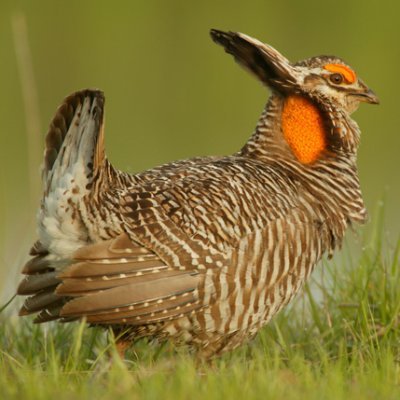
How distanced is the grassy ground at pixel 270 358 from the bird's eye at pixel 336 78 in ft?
2.85

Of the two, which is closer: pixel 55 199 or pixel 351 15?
pixel 55 199

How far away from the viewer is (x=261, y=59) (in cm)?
616

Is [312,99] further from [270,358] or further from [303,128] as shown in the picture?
[270,358]

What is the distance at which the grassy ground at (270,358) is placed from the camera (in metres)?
4.04

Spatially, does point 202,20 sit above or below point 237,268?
above

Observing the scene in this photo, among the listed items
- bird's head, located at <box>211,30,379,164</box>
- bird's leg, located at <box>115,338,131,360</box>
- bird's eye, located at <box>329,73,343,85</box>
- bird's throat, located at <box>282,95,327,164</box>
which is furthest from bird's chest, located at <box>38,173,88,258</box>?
bird's eye, located at <box>329,73,343,85</box>

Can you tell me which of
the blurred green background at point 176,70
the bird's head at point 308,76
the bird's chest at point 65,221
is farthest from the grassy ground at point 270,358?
the blurred green background at point 176,70

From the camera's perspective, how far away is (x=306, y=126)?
6.11 meters

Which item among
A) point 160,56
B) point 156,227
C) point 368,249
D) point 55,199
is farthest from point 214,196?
point 160,56

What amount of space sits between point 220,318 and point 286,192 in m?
0.78

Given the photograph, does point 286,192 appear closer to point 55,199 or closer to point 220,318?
point 220,318

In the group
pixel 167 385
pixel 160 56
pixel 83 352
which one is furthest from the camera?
pixel 160 56

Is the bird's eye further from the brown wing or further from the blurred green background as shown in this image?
the blurred green background

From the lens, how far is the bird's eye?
20.1ft
